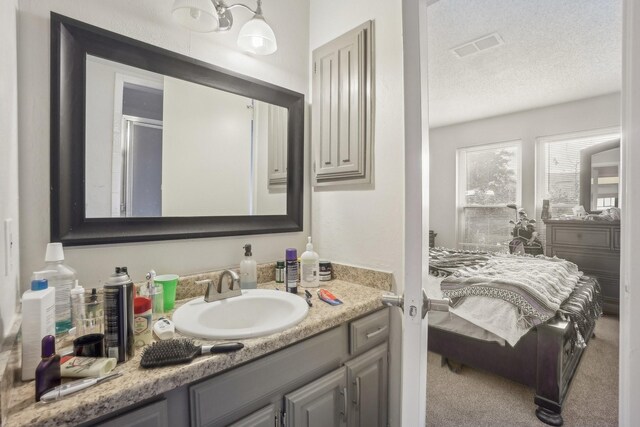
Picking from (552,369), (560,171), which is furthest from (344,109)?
(560,171)

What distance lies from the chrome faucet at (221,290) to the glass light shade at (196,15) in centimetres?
96

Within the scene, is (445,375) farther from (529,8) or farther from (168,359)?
(529,8)

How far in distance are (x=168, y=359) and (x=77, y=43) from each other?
1.03 m

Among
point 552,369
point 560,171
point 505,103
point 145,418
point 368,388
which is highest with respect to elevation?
point 505,103

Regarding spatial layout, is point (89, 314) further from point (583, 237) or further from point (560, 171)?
point (560, 171)

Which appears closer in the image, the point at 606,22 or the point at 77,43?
the point at 77,43

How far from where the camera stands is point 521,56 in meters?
2.31

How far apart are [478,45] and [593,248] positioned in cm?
244

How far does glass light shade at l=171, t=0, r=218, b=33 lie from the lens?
1012mm

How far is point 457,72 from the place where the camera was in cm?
246

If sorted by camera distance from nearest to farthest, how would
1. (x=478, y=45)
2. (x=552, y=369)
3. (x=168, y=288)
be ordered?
(x=168, y=288)
(x=552, y=369)
(x=478, y=45)

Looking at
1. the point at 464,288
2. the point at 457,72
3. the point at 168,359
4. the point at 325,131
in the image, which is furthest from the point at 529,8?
the point at 168,359

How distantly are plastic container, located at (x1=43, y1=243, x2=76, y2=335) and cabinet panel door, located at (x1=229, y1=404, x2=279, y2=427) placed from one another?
0.54m

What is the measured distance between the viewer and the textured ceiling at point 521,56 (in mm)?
1763
